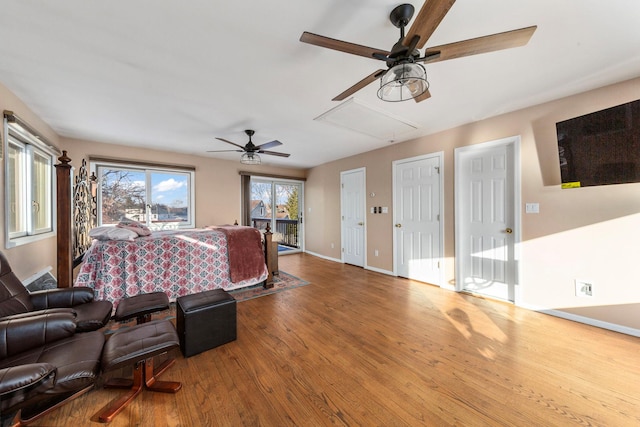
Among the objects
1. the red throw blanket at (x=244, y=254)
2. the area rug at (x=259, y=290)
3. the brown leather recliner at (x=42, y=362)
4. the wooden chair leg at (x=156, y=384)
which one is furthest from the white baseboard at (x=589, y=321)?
the brown leather recliner at (x=42, y=362)

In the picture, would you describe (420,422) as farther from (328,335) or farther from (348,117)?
(348,117)

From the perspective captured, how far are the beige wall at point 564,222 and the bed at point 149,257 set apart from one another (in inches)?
122

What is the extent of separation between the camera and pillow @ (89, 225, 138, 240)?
2.66 meters

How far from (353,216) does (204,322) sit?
3762 mm

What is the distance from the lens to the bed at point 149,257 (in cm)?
226

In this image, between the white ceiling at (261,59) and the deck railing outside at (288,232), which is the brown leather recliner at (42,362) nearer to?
the white ceiling at (261,59)

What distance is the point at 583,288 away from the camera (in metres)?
2.52

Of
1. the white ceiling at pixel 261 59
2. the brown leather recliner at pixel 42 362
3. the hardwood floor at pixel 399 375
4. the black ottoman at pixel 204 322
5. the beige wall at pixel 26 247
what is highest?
the white ceiling at pixel 261 59

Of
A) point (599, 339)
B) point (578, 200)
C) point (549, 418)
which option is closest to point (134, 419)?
point (549, 418)

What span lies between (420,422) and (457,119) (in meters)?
3.37

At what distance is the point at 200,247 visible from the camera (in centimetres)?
322

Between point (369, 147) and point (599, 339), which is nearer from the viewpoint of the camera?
point (599, 339)

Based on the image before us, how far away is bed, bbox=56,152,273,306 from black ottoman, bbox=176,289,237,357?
3.35 ft

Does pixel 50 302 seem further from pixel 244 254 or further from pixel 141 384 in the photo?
pixel 244 254
